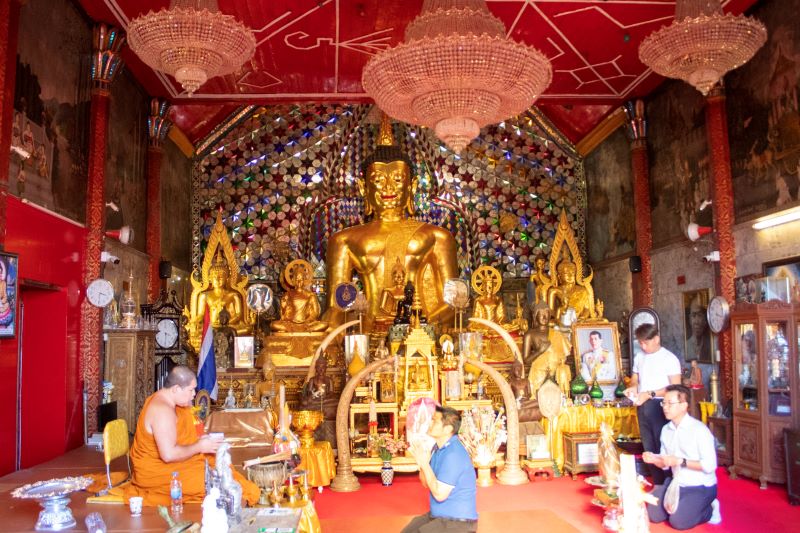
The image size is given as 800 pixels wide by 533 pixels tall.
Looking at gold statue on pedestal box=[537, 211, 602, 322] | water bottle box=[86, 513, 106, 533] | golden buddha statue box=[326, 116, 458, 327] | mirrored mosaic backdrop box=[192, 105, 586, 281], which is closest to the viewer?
water bottle box=[86, 513, 106, 533]

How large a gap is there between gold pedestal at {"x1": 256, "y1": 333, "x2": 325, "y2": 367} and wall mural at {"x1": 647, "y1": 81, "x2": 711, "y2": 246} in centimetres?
439

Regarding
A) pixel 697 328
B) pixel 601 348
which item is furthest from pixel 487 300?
pixel 697 328

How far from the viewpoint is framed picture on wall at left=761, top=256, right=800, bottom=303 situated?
18.2 feet

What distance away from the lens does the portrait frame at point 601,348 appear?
24.4 ft

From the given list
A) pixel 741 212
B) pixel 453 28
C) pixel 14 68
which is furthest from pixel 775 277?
pixel 14 68

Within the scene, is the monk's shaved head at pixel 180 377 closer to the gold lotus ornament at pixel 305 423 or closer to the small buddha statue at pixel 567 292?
the gold lotus ornament at pixel 305 423

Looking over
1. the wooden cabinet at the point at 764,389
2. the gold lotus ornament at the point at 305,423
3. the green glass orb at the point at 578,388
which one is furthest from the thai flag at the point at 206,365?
the wooden cabinet at the point at 764,389

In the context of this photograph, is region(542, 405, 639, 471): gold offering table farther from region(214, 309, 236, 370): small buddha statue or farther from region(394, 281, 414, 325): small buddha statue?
region(214, 309, 236, 370): small buddha statue

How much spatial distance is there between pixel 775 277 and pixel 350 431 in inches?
155

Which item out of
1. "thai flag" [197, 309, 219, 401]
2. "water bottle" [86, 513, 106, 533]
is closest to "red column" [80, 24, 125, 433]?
"thai flag" [197, 309, 219, 401]

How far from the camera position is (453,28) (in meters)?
4.51

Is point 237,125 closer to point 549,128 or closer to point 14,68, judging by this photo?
point 549,128

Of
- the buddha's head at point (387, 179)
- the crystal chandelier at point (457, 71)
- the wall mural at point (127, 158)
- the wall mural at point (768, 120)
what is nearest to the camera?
the crystal chandelier at point (457, 71)

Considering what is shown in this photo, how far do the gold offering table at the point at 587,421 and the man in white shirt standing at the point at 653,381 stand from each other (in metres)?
1.04
